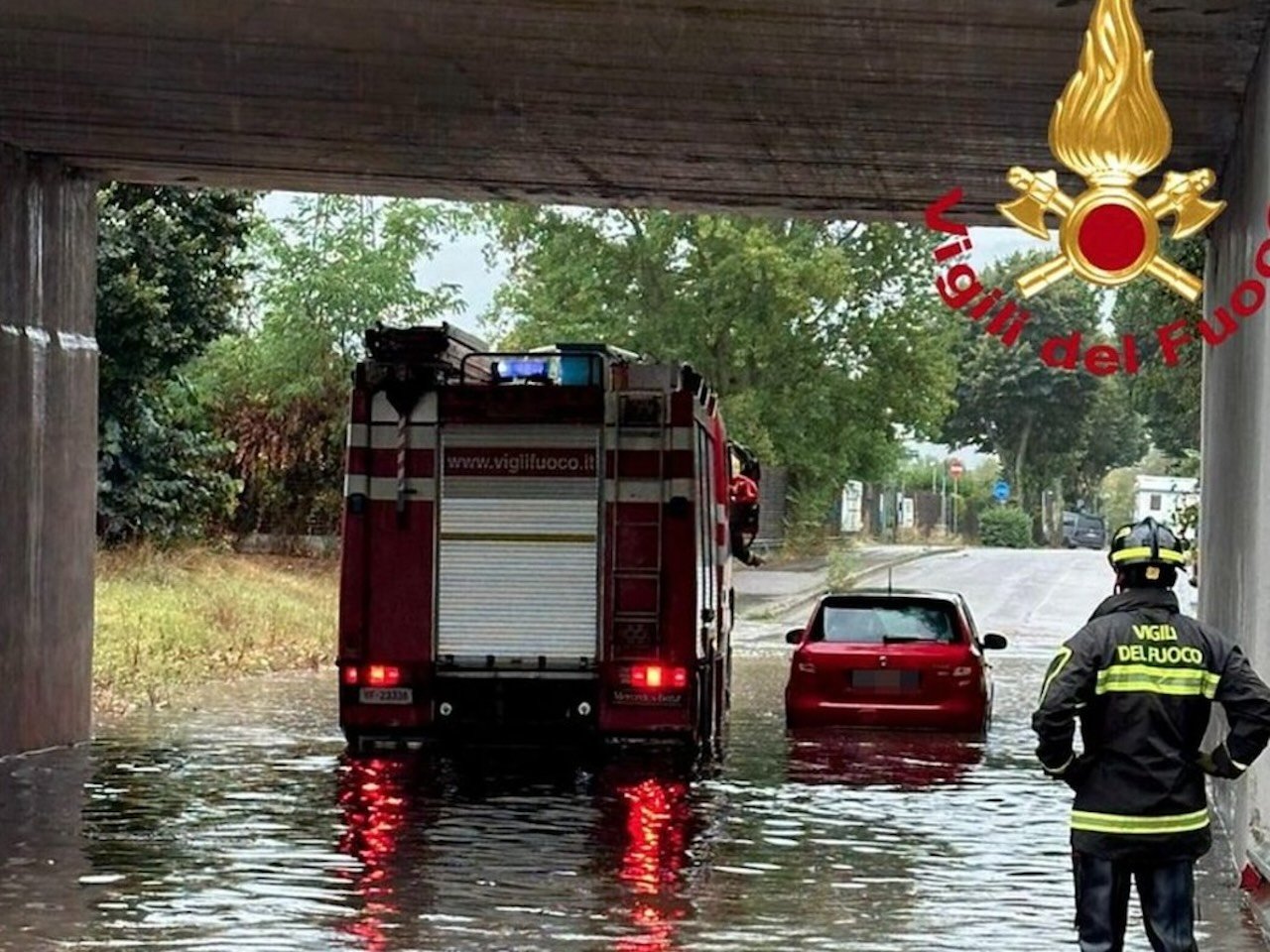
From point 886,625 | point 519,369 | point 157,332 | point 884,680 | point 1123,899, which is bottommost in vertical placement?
point 1123,899

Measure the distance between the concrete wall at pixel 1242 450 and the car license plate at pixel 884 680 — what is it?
111 inches

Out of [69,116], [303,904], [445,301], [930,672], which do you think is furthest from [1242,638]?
[445,301]

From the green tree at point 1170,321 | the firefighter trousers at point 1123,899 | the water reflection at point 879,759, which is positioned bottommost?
the water reflection at point 879,759

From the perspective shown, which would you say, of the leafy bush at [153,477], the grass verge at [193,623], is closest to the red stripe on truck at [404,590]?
the grass verge at [193,623]

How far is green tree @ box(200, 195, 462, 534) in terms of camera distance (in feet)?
156

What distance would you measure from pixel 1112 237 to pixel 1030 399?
8939 cm

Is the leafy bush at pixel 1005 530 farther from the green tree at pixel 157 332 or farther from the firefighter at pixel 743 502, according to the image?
the firefighter at pixel 743 502

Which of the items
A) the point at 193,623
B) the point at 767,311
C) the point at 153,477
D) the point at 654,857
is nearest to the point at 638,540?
the point at 654,857

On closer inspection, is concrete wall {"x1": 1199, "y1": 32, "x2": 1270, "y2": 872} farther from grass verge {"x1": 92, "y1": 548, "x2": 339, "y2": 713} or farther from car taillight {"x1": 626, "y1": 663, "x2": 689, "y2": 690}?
grass verge {"x1": 92, "y1": 548, "x2": 339, "y2": 713}

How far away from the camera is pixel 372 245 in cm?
5019

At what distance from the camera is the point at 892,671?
2033 cm

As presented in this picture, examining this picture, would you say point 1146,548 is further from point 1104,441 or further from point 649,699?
point 1104,441

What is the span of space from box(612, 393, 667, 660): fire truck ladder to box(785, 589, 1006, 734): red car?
3.77 metres

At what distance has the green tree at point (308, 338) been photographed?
47.5 metres
